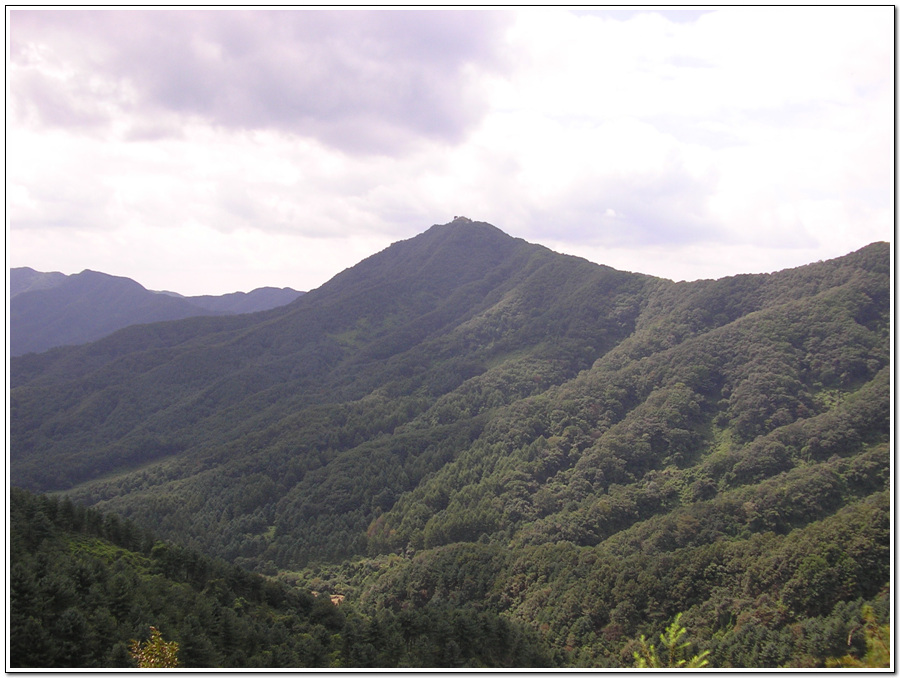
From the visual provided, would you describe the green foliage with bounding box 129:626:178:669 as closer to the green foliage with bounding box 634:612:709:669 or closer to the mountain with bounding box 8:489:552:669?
the mountain with bounding box 8:489:552:669

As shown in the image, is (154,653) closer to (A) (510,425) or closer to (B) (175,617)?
(B) (175,617)

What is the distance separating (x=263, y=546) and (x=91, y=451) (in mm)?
80124

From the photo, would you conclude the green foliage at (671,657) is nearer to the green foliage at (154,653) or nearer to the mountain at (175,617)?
the mountain at (175,617)

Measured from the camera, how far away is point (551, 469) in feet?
339

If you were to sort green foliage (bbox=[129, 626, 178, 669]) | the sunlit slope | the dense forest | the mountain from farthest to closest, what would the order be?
1. the sunlit slope
2. the dense forest
3. the mountain
4. green foliage (bbox=[129, 626, 178, 669])

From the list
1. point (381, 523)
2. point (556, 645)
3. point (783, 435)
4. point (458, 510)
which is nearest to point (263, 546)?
point (381, 523)

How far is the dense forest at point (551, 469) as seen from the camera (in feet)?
157

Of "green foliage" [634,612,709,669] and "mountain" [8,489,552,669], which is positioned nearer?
"green foliage" [634,612,709,669]

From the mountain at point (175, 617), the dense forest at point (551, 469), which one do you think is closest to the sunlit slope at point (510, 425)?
the dense forest at point (551, 469)

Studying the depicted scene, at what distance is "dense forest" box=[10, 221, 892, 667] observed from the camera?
157 ft

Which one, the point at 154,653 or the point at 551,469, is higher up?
the point at 154,653

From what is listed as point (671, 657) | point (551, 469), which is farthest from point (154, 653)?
point (551, 469)

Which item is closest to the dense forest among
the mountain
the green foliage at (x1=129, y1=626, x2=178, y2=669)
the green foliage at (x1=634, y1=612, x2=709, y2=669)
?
the mountain

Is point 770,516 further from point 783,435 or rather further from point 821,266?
point 821,266
